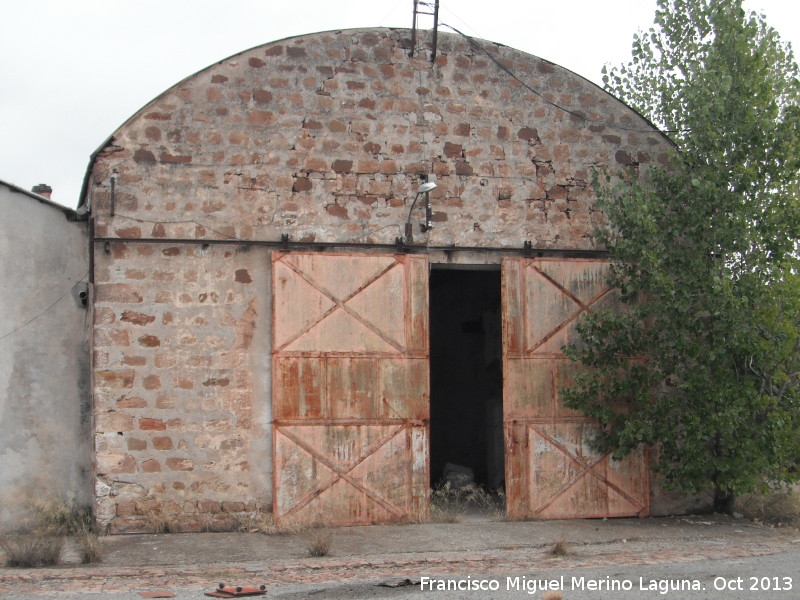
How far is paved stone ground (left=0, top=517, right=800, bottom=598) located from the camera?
8.17 meters

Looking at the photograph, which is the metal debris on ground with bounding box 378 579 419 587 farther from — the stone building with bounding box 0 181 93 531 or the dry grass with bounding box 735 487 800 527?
the dry grass with bounding box 735 487 800 527

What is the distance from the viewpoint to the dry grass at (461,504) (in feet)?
36.2

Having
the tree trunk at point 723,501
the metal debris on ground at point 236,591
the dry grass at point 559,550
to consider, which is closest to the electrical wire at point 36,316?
the metal debris on ground at point 236,591

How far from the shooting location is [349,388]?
425 inches

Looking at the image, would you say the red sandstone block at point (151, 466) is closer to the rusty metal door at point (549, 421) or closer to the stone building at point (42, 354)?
the stone building at point (42, 354)

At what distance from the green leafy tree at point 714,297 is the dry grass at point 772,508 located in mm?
612

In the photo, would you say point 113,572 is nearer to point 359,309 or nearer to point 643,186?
point 359,309

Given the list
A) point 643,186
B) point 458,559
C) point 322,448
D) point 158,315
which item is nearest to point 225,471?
point 322,448

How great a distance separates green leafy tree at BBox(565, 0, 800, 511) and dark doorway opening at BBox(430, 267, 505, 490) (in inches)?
137

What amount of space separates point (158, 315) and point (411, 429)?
10.0 ft

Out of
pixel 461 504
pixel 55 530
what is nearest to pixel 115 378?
pixel 55 530

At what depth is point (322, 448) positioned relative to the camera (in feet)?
34.8

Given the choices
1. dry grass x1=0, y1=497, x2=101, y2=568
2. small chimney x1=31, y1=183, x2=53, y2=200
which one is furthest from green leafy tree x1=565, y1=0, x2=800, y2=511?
small chimney x1=31, y1=183, x2=53, y2=200

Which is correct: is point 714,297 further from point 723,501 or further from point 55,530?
point 55,530
